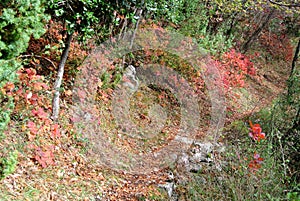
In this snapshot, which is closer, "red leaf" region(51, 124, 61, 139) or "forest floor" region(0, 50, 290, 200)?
"forest floor" region(0, 50, 290, 200)

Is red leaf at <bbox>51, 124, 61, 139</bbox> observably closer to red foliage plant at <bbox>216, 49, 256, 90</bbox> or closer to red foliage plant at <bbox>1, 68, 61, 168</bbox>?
red foliage plant at <bbox>1, 68, 61, 168</bbox>

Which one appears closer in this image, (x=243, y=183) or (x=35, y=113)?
(x=243, y=183)

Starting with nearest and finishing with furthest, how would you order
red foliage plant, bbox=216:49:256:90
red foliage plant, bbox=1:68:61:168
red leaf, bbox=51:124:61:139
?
1. red foliage plant, bbox=1:68:61:168
2. red leaf, bbox=51:124:61:139
3. red foliage plant, bbox=216:49:256:90

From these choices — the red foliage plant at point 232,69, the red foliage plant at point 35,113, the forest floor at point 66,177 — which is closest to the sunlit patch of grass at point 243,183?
the forest floor at point 66,177

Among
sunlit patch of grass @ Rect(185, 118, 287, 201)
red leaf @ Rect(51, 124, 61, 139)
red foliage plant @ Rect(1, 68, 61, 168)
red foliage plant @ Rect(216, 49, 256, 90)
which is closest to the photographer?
sunlit patch of grass @ Rect(185, 118, 287, 201)

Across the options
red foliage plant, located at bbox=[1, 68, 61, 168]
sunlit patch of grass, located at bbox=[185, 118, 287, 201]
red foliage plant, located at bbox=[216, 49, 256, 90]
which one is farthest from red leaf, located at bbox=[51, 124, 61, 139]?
red foliage plant, located at bbox=[216, 49, 256, 90]

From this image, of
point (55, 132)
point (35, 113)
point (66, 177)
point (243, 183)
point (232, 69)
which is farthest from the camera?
point (232, 69)

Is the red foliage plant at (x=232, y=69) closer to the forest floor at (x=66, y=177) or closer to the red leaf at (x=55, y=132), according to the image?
the forest floor at (x=66, y=177)

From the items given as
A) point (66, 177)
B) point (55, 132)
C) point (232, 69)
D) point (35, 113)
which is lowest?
point (232, 69)

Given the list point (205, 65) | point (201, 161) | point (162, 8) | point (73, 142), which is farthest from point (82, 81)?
point (205, 65)

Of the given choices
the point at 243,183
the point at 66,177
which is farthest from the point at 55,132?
the point at 243,183

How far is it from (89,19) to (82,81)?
2.01 m

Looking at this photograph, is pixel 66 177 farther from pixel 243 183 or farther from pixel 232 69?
pixel 232 69

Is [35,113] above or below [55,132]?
above
